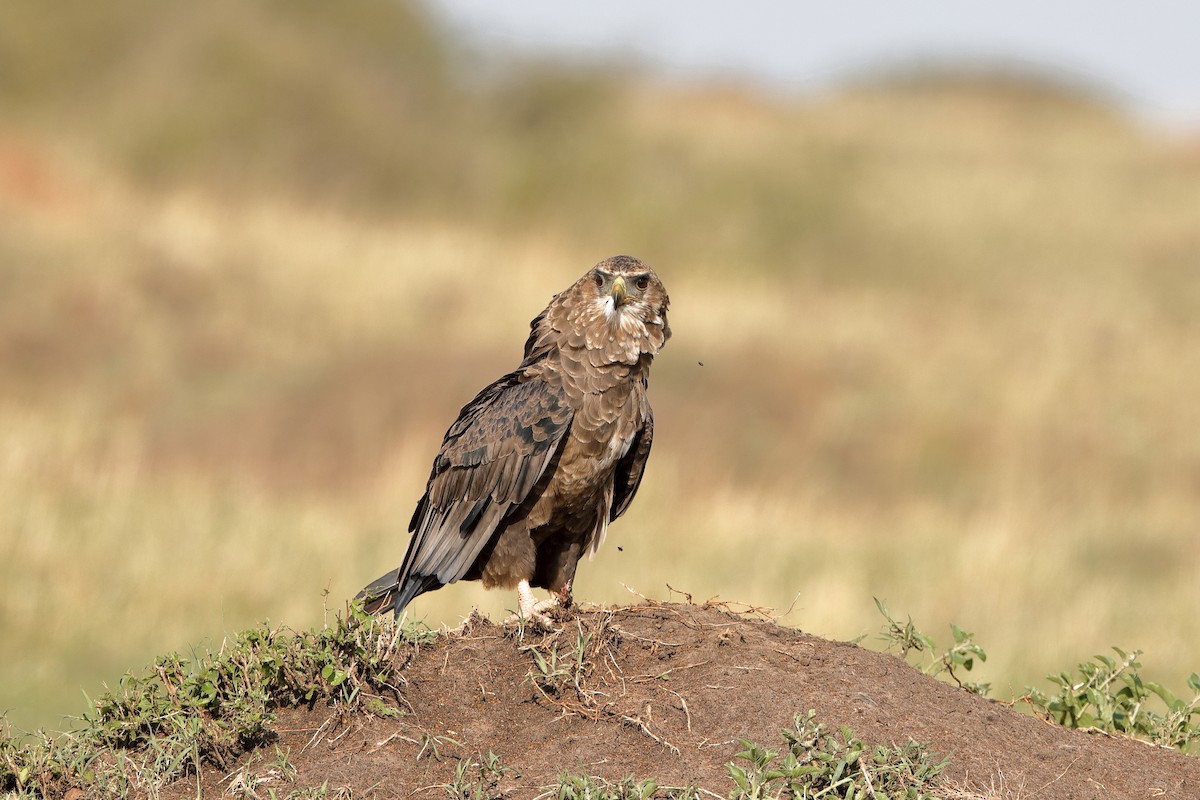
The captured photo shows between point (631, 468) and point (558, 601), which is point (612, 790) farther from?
point (631, 468)

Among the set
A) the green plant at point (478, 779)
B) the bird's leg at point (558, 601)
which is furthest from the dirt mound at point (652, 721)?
the bird's leg at point (558, 601)

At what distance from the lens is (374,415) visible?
16188 mm

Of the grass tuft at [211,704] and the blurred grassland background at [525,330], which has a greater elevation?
the blurred grassland background at [525,330]

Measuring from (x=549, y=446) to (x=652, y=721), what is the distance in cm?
139

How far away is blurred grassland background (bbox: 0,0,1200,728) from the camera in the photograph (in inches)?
433

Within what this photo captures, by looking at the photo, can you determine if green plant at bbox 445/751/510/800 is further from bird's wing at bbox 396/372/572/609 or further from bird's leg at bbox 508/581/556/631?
bird's wing at bbox 396/372/572/609

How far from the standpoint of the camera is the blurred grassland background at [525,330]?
11000 mm

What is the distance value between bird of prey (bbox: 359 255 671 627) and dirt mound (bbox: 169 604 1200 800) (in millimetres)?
719

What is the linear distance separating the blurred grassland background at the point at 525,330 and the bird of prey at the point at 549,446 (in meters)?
1.78

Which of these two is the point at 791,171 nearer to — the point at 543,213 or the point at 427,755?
the point at 543,213

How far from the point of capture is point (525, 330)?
1922 centimetres

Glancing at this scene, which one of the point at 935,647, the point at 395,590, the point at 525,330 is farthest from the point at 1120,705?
the point at 525,330

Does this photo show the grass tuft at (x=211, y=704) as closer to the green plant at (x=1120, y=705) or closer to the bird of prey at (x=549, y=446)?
the bird of prey at (x=549, y=446)

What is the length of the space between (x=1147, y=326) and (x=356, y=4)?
59.2 feet
